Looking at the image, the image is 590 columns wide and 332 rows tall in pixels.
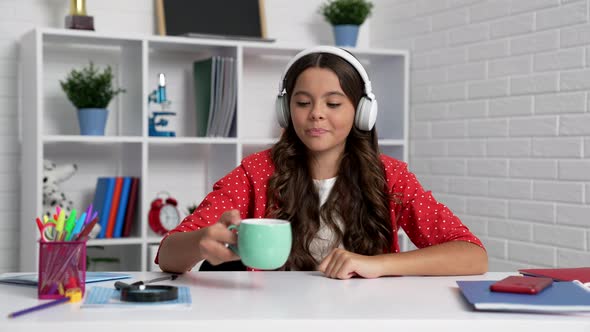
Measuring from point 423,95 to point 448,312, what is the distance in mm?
2561

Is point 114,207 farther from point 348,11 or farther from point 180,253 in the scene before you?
Answer: point 180,253

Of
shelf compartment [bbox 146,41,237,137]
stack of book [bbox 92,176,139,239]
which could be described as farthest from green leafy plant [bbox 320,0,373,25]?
stack of book [bbox 92,176,139,239]

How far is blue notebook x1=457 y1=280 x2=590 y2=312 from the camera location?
3.96 ft

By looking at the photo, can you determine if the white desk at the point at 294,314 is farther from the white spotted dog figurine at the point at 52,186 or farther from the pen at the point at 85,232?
the white spotted dog figurine at the point at 52,186

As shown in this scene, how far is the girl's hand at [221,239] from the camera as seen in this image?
1376 millimetres

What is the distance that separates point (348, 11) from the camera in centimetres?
366

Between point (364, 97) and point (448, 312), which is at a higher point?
point (364, 97)

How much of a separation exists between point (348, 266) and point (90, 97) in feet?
6.56

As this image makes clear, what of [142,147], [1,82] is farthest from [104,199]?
[1,82]

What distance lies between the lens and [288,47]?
3.51 metres

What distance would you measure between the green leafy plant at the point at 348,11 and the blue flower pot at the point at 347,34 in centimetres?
2

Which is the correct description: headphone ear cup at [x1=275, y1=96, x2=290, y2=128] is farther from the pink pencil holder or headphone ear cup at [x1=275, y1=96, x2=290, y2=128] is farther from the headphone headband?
the pink pencil holder

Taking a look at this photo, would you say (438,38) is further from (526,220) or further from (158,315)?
(158,315)

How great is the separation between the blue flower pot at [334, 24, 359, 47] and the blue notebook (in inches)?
95.5
